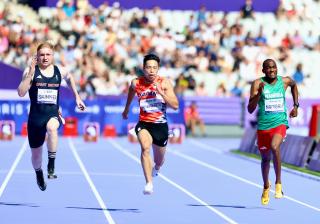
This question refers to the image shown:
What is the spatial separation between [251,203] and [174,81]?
65.9 feet

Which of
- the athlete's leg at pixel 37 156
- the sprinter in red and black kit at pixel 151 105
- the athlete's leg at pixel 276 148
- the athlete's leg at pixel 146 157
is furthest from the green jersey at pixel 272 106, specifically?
the athlete's leg at pixel 37 156

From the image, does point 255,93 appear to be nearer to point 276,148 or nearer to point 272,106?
point 272,106

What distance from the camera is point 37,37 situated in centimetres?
3331

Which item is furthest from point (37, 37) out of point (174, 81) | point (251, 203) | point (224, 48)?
point (251, 203)

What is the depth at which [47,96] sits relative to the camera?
12609mm

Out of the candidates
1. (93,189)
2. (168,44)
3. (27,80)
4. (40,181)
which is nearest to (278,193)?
(40,181)

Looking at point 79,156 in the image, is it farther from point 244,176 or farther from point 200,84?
point 200,84

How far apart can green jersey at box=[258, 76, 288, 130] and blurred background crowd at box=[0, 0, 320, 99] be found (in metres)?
18.6

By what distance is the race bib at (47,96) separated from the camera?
12578 mm

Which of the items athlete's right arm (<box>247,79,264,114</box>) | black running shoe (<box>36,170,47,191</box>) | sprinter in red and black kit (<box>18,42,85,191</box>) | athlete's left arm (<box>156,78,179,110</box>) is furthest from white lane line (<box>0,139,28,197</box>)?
athlete's right arm (<box>247,79,264,114</box>)

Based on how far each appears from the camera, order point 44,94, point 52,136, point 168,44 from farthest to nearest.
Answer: point 168,44
point 52,136
point 44,94

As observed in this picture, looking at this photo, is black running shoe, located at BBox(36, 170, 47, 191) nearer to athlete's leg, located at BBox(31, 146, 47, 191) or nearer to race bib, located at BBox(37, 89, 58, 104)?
athlete's leg, located at BBox(31, 146, 47, 191)

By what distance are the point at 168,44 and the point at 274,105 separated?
22201 mm

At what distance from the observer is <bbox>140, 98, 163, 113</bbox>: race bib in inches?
485
